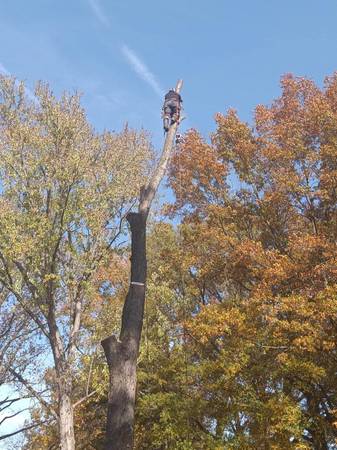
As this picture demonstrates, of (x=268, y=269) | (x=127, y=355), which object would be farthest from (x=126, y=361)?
(x=268, y=269)

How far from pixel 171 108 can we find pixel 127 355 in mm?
4276

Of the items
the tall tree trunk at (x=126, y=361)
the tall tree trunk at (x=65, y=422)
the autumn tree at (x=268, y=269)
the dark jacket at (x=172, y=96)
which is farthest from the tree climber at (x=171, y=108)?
the tall tree trunk at (x=65, y=422)

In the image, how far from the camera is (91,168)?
15.4 m

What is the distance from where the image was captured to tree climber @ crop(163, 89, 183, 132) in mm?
8367

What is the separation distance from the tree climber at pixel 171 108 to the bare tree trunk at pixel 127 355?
1646mm

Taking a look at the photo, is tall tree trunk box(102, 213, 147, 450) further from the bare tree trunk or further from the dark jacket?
the dark jacket

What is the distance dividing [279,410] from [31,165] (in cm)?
970

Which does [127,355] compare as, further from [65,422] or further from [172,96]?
[65,422]

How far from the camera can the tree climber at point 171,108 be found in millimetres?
8367

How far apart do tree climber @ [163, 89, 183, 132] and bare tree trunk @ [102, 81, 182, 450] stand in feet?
5.40

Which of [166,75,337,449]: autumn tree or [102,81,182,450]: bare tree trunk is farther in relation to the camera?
[166,75,337,449]: autumn tree

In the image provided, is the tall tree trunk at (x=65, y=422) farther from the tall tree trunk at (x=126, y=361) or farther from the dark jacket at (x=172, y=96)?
the dark jacket at (x=172, y=96)

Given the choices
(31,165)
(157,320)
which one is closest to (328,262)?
(157,320)

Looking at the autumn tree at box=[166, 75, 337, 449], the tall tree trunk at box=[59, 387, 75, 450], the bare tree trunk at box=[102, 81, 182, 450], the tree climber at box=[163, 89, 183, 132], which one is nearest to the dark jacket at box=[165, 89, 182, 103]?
the tree climber at box=[163, 89, 183, 132]
